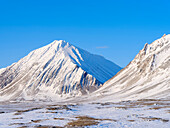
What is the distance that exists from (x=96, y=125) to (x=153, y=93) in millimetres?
139495

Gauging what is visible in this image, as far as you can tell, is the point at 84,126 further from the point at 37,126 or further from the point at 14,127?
the point at 14,127

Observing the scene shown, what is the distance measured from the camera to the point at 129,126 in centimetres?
5588

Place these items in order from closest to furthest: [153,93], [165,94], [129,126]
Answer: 1. [129,126]
2. [165,94]
3. [153,93]

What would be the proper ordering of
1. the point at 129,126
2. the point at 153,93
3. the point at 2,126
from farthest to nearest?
the point at 153,93 < the point at 2,126 < the point at 129,126

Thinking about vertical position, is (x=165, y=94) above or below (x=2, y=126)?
above

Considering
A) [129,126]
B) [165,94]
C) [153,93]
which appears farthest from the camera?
[153,93]

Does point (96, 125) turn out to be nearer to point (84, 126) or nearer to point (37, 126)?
point (84, 126)

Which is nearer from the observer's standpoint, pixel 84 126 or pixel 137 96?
pixel 84 126

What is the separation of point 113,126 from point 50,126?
13228 millimetres

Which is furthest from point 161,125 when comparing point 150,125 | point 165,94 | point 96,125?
point 165,94

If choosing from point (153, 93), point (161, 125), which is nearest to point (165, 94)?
point (153, 93)

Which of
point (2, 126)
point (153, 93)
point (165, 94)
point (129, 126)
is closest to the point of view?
point (129, 126)

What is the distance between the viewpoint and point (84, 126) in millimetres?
57125

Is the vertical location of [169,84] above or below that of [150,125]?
above
